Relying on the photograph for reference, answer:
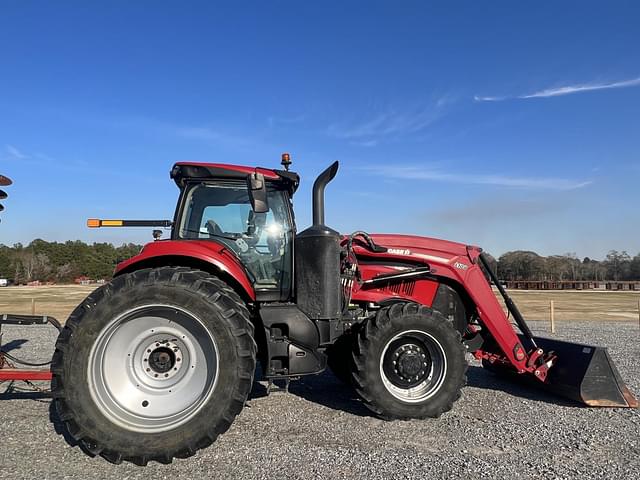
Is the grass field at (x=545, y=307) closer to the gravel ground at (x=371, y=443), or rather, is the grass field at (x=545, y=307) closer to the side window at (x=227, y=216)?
the gravel ground at (x=371, y=443)

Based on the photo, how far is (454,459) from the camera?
11.7 ft

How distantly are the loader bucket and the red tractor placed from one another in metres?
0.02

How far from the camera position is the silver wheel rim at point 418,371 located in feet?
15.2

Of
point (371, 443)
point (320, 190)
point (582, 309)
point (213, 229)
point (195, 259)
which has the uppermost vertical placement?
point (320, 190)

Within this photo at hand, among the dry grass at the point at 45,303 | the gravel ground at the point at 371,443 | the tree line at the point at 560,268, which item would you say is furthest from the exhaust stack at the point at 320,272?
the tree line at the point at 560,268

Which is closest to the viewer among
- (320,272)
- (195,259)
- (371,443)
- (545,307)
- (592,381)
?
(371,443)

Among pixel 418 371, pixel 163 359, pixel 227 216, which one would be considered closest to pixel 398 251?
pixel 418 371

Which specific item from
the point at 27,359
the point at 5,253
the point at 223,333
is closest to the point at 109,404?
the point at 223,333

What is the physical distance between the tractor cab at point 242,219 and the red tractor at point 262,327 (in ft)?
0.04

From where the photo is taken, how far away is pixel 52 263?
9062cm

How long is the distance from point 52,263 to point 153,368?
101 metres

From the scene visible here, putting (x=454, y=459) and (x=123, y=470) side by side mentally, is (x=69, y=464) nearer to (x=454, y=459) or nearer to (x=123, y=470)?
(x=123, y=470)

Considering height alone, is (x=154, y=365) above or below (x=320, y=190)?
below

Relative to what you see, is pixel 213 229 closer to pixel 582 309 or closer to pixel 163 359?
pixel 163 359
